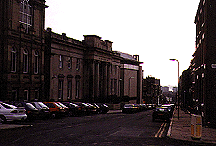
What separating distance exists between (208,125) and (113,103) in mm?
42230

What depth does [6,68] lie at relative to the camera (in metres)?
35.2

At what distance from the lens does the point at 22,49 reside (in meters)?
38.2

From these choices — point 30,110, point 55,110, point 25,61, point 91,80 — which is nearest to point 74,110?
point 55,110

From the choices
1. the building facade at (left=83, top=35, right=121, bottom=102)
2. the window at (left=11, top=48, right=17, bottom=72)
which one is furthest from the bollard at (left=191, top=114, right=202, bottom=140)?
the building facade at (left=83, top=35, right=121, bottom=102)

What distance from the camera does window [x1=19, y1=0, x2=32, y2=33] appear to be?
3841 centimetres

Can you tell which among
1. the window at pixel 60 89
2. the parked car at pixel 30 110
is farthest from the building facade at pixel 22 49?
the parked car at pixel 30 110

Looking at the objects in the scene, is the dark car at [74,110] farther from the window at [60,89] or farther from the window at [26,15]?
the window at [60,89]

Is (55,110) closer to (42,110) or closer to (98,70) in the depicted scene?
(42,110)

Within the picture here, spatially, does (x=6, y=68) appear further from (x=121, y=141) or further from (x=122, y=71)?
(x=122, y=71)

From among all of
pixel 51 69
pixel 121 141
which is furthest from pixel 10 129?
pixel 51 69

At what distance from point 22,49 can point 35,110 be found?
14.5m

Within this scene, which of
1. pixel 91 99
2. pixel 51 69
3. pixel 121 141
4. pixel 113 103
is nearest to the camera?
pixel 121 141

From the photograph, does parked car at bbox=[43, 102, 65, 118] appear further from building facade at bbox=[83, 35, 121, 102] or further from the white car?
building facade at bbox=[83, 35, 121, 102]

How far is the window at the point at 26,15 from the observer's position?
38.4 metres
